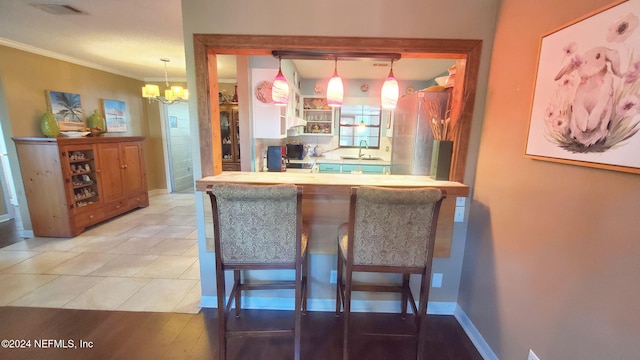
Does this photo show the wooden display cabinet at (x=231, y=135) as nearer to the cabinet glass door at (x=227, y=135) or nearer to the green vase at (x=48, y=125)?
the cabinet glass door at (x=227, y=135)

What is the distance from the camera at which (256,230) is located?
55.9 inches

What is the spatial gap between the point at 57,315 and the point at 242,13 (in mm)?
2635

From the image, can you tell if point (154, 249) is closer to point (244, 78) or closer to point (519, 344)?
point (244, 78)

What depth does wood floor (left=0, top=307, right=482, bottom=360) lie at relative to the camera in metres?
1.69

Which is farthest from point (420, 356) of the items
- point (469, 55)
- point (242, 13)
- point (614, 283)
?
point (242, 13)

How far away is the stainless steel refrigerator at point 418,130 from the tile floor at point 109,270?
224cm

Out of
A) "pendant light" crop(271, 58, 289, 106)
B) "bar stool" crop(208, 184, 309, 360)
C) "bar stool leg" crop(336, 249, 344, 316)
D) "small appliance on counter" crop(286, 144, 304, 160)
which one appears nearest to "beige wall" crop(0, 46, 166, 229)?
"small appliance on counter" crop(286, 144, 304, 160)

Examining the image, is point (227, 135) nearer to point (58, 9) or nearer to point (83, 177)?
point (83, 177)

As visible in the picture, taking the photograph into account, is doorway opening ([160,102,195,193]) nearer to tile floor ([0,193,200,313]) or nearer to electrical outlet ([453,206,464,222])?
tile floor ([0,193,200,313])

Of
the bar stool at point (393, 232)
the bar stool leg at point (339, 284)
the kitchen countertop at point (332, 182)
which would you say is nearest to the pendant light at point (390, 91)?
the kitchen countertop at point (332, 182)

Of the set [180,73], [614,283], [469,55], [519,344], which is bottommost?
[519,344]

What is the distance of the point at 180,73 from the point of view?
5.00 metres

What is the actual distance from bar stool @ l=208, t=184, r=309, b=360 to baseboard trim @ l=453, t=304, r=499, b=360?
120 cm

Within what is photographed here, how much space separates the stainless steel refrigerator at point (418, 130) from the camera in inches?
82.7
